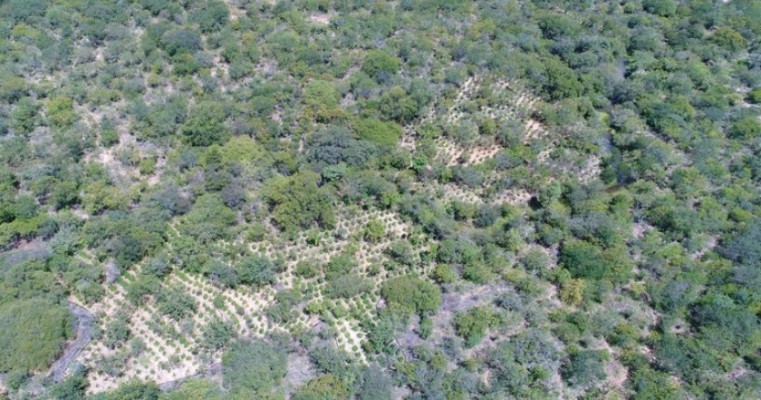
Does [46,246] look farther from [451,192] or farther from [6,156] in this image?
[451,192]

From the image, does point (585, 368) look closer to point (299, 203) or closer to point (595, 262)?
point (595, 262)

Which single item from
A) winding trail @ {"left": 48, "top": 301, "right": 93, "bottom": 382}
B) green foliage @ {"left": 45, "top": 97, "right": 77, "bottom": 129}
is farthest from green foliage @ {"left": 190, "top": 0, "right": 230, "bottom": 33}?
winding trail @ {"left": 48, "top": 301, "right": 93, "bottom": 382}

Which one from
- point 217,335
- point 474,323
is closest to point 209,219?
point 217,335

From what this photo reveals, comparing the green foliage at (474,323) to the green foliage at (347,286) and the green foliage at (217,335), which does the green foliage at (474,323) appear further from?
the green foliage at (217,335)

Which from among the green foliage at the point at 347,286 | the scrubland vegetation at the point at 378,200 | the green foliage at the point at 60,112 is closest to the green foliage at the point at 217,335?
the scrubland vegetation at the point at 378,200

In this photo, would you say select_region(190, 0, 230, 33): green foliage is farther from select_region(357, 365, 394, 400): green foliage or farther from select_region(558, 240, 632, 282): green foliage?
select_region(558, 240, 632, 282): green foliage

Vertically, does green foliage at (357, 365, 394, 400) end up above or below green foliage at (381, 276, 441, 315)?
below
